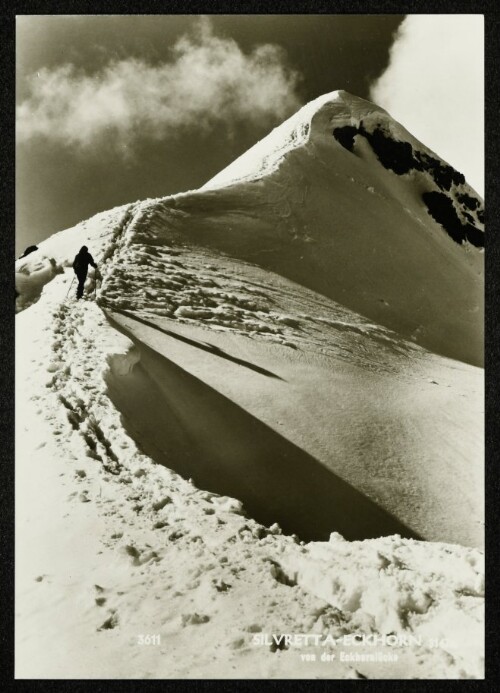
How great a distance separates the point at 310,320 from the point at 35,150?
7.18 m

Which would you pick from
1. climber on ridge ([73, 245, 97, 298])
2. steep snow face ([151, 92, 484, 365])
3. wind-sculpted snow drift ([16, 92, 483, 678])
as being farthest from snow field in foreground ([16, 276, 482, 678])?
steep snow face ([151, 92, 484, 365])

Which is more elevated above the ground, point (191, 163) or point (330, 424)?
point (191, 163)

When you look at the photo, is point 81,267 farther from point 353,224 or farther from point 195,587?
point 353,224

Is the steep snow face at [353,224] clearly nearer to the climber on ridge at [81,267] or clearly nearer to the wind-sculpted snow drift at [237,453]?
the wind-sculpted snow drift at [237,453]

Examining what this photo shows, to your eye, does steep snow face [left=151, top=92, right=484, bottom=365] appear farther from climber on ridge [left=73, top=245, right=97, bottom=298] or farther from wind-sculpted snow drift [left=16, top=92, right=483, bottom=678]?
climber on ridge [left=73, top=245, right=97, bottom=298]

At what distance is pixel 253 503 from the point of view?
6496mm

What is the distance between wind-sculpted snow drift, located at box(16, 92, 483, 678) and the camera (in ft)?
13.5

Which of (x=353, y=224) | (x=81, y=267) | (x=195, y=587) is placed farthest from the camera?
(x=353, y=224)

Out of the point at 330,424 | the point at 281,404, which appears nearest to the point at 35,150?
the point at 281,404

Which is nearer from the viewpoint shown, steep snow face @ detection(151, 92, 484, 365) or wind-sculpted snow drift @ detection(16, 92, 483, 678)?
wind-sculpted snow drift @ detection(16, 92, 483, 678)

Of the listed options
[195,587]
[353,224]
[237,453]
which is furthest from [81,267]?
[353,224]

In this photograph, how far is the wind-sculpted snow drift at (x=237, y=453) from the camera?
4113 millimetres

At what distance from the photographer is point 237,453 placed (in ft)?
23.4
